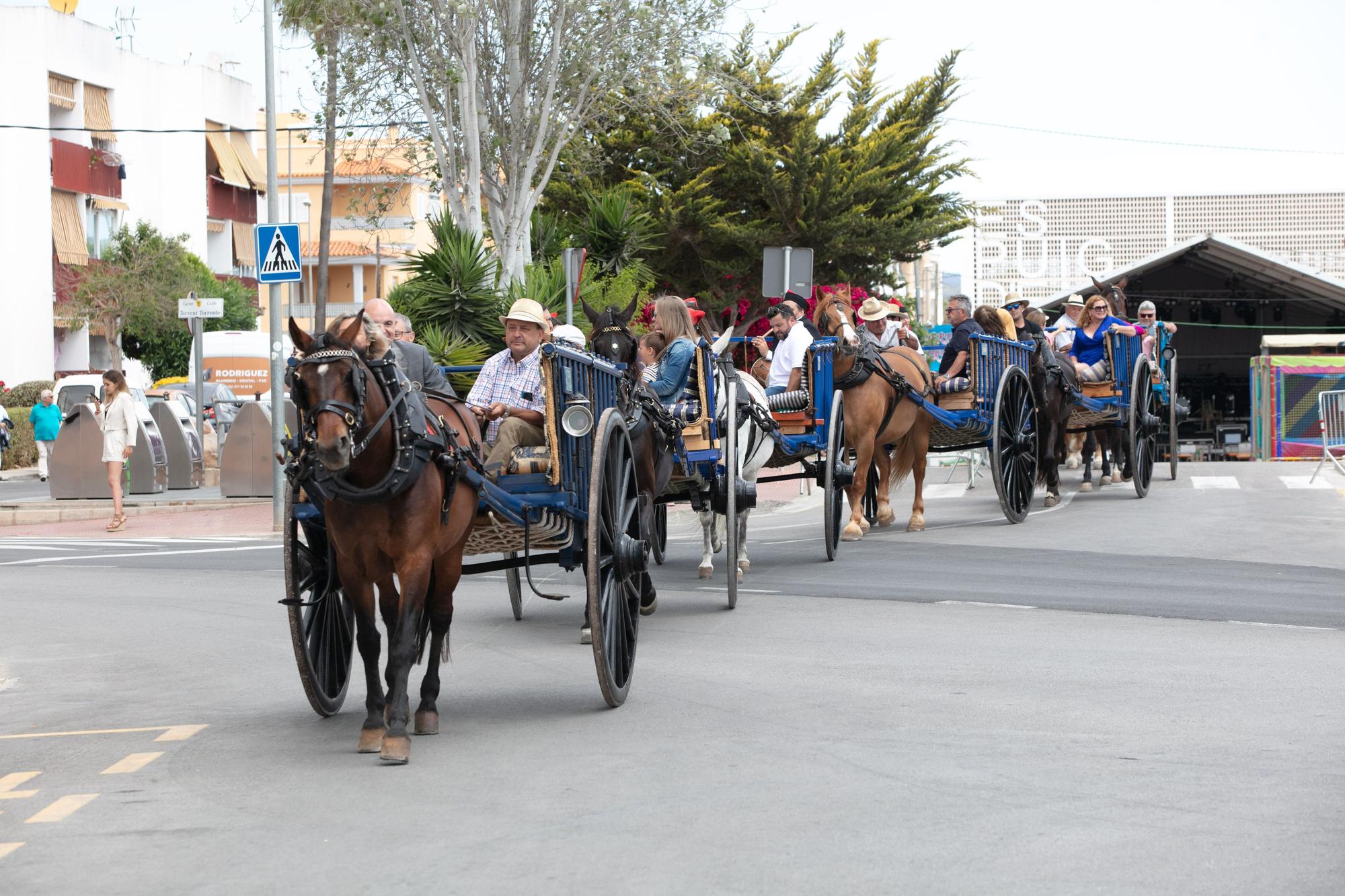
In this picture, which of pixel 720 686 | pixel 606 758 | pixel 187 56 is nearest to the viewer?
pixel 606 758

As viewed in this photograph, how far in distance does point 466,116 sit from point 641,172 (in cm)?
1085

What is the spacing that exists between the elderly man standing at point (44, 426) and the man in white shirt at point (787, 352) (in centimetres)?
2399

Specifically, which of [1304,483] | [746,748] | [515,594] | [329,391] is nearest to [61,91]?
[1304,483]

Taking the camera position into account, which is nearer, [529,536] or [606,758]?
[606,758]

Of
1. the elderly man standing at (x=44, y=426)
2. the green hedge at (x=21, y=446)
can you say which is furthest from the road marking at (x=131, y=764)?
the green hedge at (x=21, y=446)

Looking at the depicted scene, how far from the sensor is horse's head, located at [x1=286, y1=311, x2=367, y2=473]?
6582mm

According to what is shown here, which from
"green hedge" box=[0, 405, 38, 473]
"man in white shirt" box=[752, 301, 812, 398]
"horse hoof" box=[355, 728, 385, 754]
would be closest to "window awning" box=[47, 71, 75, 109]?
"green hedge" box=[0, 405, 38, 473]

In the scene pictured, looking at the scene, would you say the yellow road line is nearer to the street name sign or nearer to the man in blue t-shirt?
the man in blue t-shirt

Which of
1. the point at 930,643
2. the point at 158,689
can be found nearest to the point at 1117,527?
the point at 930,643

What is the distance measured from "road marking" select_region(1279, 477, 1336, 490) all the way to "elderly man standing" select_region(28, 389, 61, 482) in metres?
23.5

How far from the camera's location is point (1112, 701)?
7902mm

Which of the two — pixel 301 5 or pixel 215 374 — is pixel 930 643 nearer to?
pixel 301 5

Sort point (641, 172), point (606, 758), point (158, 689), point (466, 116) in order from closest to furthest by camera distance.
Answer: point (606, 758) < point (158, 689) < point (466, 116) < point (641, 172)

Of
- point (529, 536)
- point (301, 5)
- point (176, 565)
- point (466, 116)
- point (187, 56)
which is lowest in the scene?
point (176, 565)
